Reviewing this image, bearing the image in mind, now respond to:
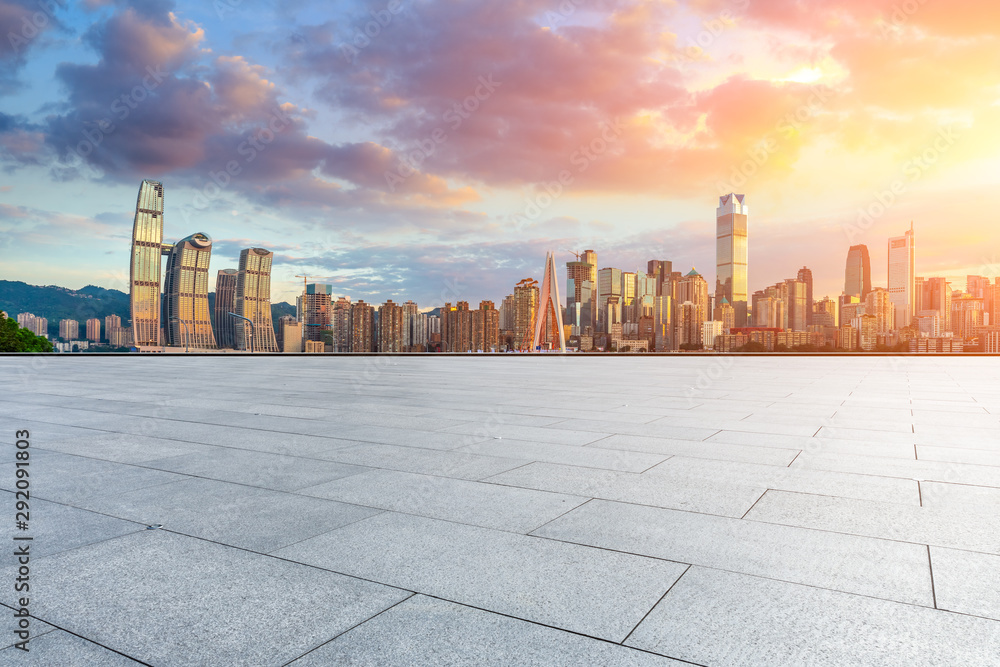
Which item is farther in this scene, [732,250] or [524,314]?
[732,250]

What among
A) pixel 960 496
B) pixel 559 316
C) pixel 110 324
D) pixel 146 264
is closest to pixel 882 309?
Answer: pixel 559 316

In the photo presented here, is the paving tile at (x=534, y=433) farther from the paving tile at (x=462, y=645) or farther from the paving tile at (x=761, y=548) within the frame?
the paving tile at (x=462, y=645)

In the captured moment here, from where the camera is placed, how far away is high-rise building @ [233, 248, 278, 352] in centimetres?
10994

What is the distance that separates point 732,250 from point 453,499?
118 metres

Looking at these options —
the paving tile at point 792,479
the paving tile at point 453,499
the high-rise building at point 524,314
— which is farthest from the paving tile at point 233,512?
the high-rise building at point 524,314

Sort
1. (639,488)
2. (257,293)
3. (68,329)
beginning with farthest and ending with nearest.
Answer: (257,293) < (68,329) < (639,488)

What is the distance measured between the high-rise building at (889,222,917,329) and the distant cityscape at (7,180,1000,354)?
17 cm

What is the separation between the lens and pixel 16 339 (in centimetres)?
6334

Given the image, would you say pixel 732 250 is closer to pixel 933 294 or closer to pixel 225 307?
pixel 933 294

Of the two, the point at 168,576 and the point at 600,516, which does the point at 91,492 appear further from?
the point at 600,516

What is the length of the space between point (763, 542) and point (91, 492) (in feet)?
18.6

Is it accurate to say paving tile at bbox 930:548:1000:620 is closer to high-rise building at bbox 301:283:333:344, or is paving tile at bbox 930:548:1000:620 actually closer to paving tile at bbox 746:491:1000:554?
paving tile at bbox 746:491:1000:554

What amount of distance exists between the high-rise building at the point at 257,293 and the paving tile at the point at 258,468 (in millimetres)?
106898

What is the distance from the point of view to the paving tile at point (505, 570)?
3027 mm
